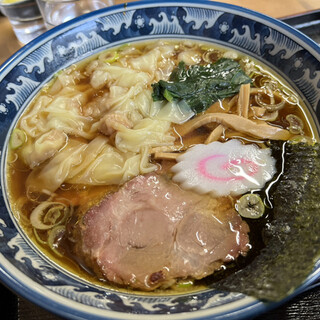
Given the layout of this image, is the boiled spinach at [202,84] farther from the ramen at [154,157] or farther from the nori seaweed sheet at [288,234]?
the nori seaweed sheet at [288,234]

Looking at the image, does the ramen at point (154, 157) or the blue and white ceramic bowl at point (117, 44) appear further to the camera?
the ramen at point (154, 157)

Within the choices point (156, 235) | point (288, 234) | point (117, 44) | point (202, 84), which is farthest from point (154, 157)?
point (117, 44)

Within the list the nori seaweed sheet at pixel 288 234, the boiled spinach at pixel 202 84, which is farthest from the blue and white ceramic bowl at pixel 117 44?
the boiled spinach at pixel 202 84

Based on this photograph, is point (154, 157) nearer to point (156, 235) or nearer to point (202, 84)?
point (156, 235)

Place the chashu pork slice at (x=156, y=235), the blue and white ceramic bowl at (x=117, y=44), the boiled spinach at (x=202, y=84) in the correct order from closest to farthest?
the blue and white ceramic bowl at (x=117, y=44) < the chashu pork slice at (x=156, y=235) < the boiled spinach at (x=202, y=84)

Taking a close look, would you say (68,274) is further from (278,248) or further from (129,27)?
(129,27)
